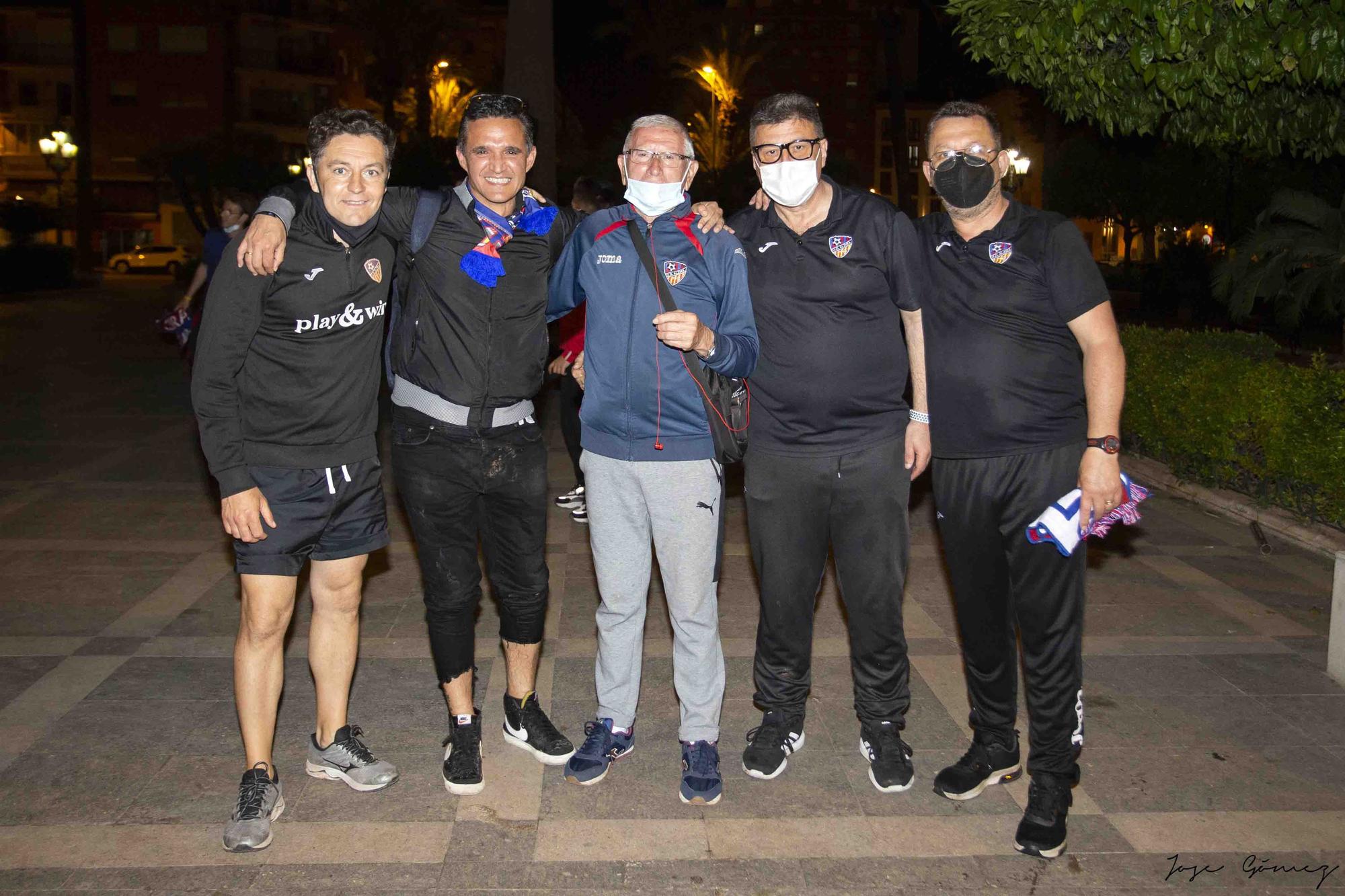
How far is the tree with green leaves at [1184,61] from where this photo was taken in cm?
566

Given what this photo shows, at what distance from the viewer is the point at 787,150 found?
3.93 meters

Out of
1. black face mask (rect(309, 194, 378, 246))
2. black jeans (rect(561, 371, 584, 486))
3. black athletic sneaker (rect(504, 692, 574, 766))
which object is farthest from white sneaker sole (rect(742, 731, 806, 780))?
black jeans (rect(561, 371, 584, 486))

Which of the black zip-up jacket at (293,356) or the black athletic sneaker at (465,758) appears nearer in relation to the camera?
the black zip-up jacket at (293,356)

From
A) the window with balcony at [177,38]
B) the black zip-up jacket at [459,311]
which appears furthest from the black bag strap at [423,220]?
the window with balcony at [177,38]

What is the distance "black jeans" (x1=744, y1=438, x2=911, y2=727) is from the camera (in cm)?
401

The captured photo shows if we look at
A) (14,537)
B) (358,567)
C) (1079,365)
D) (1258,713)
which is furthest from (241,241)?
(14,537)

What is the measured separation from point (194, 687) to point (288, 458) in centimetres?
193

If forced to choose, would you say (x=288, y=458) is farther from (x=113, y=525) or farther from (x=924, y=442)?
(x=113, y=525)

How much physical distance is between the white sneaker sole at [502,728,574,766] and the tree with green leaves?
170 inches

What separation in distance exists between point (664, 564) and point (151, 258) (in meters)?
55.8

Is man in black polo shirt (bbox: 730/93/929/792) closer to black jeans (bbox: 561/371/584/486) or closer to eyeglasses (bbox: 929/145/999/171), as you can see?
eyeglasses (bbox: 929/145/999/171)

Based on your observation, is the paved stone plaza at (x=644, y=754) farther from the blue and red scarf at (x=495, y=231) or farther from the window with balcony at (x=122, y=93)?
the window with balcony at (x=122, y=93)

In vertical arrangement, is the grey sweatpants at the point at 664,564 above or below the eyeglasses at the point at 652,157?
below
